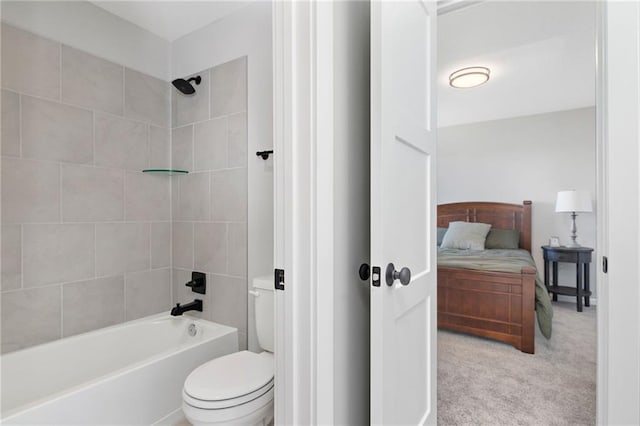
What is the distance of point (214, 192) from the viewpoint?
2.21m

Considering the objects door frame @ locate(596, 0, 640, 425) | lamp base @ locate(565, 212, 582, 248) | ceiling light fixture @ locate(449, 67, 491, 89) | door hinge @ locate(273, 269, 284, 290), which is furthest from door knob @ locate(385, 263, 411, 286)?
lamp base @ locate(565, 212, 582, 248)

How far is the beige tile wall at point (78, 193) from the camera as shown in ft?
5.63

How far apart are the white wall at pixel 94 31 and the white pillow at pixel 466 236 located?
367 cm

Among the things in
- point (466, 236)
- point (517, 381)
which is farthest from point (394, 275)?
point (466, 236)

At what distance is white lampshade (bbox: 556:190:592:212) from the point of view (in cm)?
384

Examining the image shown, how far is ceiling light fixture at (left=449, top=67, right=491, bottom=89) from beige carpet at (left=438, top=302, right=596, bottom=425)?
2.37 metres

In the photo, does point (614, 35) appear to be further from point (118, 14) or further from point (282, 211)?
point (118, 14)

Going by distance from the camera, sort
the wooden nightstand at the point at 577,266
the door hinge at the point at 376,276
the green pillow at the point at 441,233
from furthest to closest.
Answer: the green pillow at the point at 441,233 → the wooden nightstand at the point at 577,266 → the door hinge at the point at 376,276

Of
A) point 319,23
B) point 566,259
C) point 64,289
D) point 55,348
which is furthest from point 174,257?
point 566,259

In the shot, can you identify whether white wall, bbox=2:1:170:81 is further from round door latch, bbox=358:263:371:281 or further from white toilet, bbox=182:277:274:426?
round door latch, bbox=358:263:371:281

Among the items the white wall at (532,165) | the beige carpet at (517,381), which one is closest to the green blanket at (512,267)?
the beige carpet at (517,381)

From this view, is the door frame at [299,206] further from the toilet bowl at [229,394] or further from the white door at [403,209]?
the toilet bowl at [229,394]

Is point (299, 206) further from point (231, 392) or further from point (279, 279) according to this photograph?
point (231, 392)

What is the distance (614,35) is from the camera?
111cm
